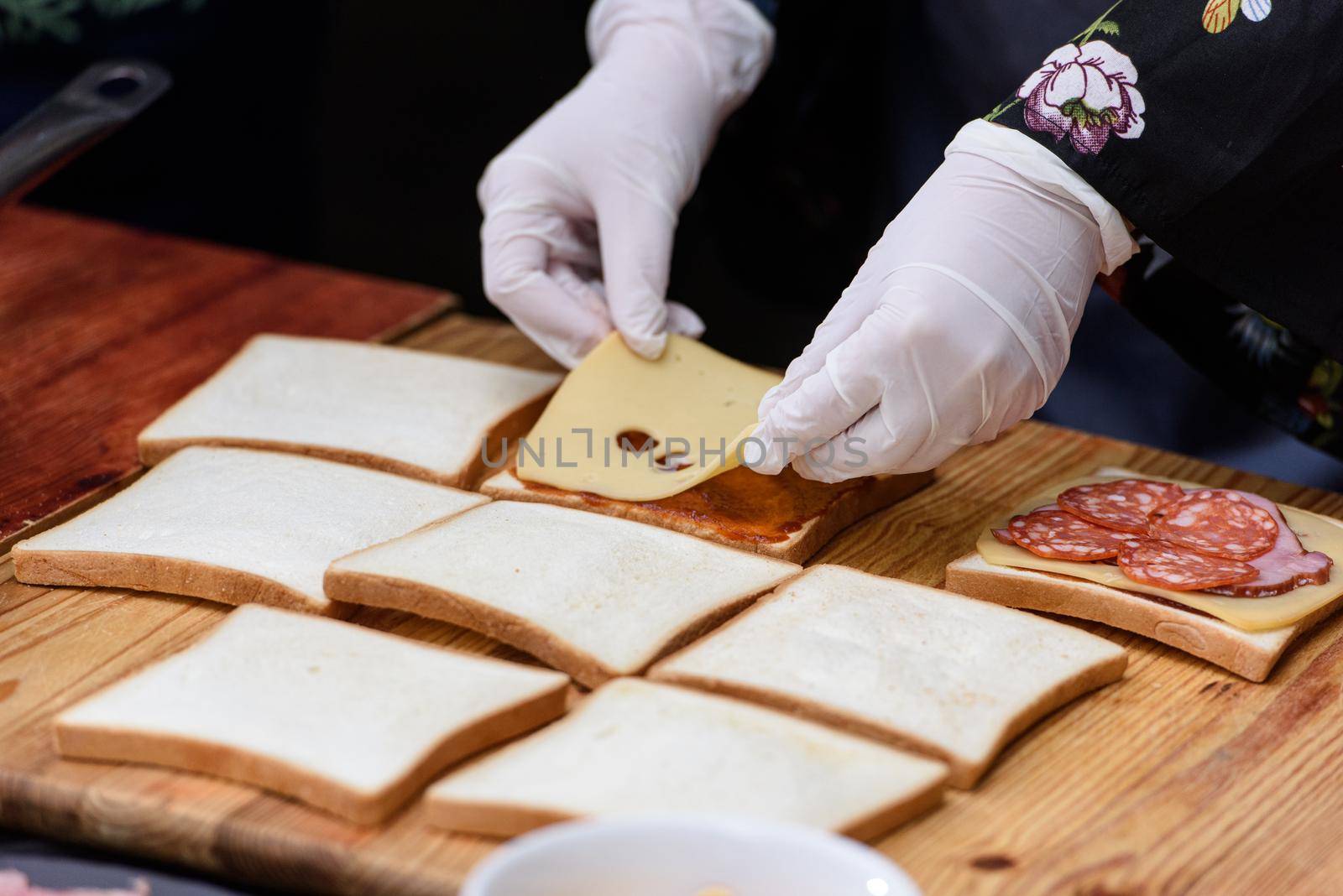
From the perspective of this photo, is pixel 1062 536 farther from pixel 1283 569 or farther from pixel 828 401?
pixel 828 401

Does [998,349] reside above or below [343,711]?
above

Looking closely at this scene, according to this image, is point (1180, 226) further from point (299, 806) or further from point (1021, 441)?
point (299, 806)

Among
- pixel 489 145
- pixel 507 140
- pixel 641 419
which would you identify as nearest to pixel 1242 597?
pixel 641 419

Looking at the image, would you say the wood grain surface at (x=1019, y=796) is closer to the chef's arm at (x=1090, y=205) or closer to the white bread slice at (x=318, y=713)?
the white bread slice at (x=318, y=713)

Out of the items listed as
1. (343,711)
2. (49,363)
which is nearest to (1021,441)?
(343,711)

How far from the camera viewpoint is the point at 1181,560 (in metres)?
1.94

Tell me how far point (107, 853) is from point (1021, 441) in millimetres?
1785

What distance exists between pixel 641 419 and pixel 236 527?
72cm

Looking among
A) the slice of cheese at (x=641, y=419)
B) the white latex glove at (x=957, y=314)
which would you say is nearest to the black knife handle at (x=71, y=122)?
the slice of cheese at (x=641, y=419)

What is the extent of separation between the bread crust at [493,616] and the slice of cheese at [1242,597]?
0.43 meters

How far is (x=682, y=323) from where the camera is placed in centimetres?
266

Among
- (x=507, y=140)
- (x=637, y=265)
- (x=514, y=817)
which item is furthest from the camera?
(x=507, y=140)

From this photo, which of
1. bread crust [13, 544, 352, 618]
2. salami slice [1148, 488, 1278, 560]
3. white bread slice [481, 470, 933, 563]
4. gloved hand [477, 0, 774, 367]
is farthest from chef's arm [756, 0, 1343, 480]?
bread crust [13, 544, 352, 618]

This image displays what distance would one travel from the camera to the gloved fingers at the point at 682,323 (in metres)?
2.65
